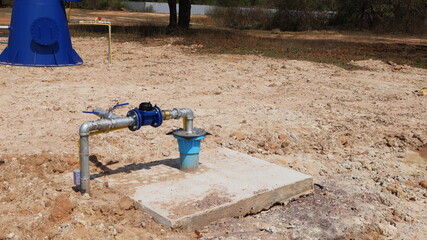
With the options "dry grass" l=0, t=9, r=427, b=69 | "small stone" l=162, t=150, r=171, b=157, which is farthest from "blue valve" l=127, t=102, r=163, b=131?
"dry grass" l=0, t=9, r=427, b=69

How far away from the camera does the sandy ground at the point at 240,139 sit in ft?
10.5

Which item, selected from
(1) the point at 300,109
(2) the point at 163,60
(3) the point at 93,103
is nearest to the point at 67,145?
(3) the point at 93,103

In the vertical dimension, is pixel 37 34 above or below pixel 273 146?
above

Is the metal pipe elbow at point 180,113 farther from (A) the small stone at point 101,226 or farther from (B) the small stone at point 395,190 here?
(B) the small stone at point 395,190

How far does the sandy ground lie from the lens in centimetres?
321

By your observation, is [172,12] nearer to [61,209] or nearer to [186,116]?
[186,116]

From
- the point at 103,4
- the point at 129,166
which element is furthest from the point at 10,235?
the point at 103,4

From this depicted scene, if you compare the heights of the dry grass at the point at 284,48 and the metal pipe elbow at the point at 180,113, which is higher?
the metal pipe elbow at the point at 180,113

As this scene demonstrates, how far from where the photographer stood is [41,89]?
23.3 ft

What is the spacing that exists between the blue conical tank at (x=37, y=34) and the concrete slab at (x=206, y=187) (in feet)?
17.8

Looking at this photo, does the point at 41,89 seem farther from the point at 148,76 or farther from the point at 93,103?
the point at 148,76

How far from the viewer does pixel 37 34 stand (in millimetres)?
8500

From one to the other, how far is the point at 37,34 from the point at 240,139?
16.3 feet

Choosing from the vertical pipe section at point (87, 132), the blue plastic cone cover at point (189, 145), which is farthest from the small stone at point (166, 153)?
the vertical pipe section at point (87, 132)
